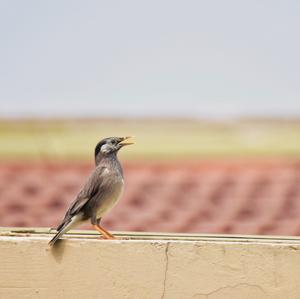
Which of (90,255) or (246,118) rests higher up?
(246,118)

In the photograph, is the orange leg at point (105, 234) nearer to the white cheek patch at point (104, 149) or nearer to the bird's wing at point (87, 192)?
the bird's wing at point (87, 192)

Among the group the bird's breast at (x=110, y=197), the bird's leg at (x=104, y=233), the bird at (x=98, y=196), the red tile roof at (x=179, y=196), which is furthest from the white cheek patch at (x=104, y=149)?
the red tile roof at (x=179, y=196)

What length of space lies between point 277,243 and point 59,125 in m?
32.4

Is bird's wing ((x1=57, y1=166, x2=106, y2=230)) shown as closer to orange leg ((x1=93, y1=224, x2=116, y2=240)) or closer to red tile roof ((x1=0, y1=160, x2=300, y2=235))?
orange leg ((x1=93, y1=224, x2=116, y2=240))

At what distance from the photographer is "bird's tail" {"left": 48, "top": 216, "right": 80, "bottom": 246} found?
21.8 ft

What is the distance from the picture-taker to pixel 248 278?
655 centimetres

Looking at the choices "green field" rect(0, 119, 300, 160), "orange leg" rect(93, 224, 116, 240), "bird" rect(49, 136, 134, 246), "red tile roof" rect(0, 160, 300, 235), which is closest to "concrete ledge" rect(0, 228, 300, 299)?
"orange leg" rect(93, 224, 116, 240)

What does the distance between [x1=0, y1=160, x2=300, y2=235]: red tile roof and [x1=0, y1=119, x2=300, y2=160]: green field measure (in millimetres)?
2963

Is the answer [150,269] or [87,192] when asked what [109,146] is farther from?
[150,269]

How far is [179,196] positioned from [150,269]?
1064 centimetres

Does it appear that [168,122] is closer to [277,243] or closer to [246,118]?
[246,118]

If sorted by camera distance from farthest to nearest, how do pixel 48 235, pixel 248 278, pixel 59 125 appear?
pixel 59 125, pixel 48 235, pixel 248 278

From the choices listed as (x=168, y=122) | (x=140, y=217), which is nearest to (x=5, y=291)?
(x=140, y=217)

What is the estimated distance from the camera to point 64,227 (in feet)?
22.3
